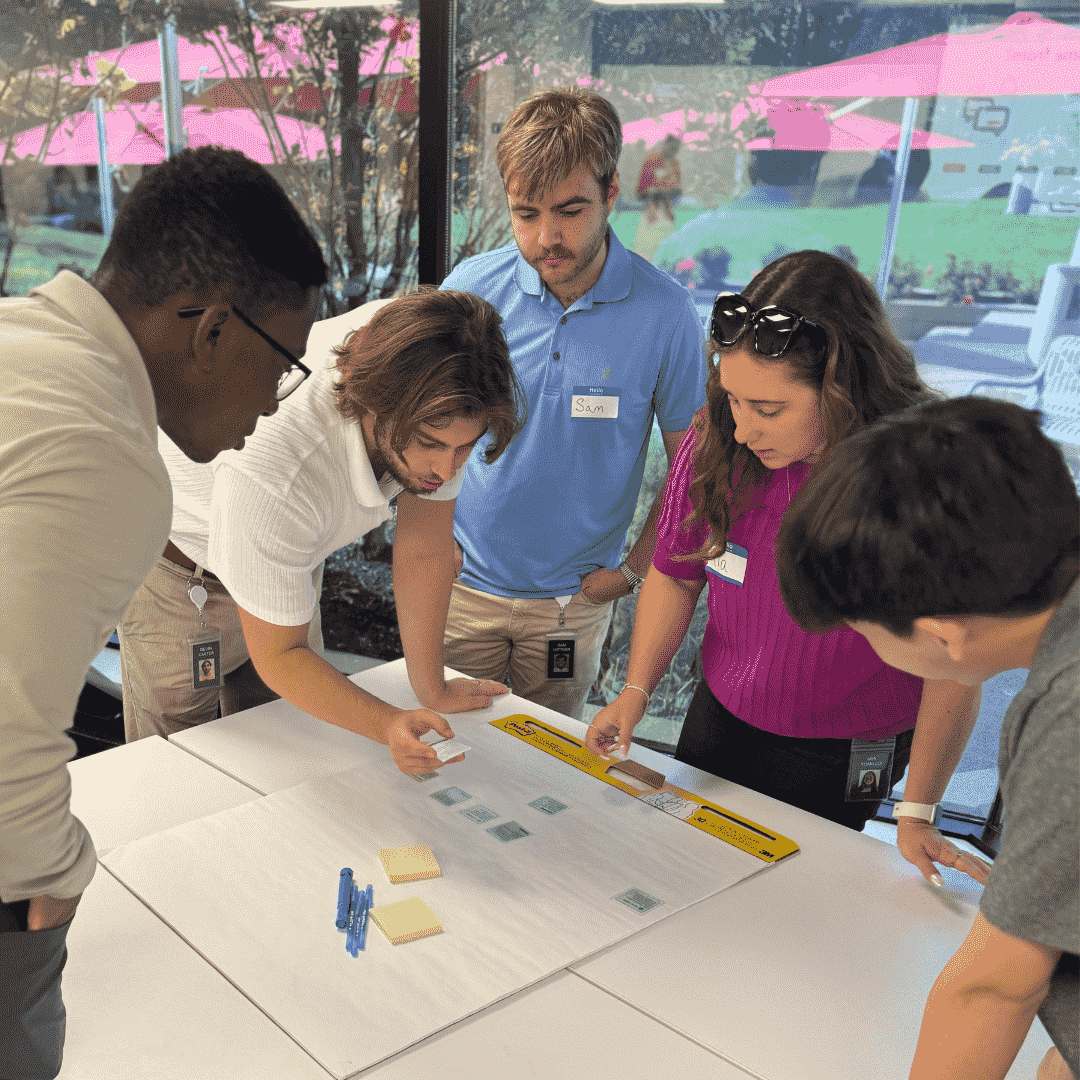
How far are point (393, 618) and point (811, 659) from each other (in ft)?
7.55

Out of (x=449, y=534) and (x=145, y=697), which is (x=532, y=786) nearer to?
(x=449, y=534)

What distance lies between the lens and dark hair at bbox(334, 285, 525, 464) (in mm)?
1400

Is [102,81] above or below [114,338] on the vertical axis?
above

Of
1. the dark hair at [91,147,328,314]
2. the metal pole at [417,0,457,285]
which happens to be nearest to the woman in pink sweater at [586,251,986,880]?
the dark hair at [91,147,328,314]

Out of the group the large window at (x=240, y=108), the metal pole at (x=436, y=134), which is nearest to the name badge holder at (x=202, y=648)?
the metal pole at (x=436, y=134)

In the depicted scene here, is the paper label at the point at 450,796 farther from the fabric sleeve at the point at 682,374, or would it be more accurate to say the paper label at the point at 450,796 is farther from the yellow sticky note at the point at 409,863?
the fabric sleeve at the point at 682,374

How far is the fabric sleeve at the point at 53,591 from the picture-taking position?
67 centimetres

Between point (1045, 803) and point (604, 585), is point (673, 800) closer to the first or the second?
point (604, 585)

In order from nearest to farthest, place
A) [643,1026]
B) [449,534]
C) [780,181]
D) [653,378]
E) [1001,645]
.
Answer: [1001,645], [643,1026], [449,534], [653,378], [780,181]

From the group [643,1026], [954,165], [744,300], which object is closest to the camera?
[643,1026]

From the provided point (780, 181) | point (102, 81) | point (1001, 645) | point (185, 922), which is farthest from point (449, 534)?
point (102, 81)

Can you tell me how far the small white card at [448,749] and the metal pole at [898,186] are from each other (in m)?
1.83

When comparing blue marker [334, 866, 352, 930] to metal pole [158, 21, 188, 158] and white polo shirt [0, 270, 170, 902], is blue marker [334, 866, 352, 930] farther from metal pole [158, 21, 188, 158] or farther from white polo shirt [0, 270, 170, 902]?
metal pole [158, 21, 188, 158]

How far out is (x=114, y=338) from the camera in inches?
32.2
